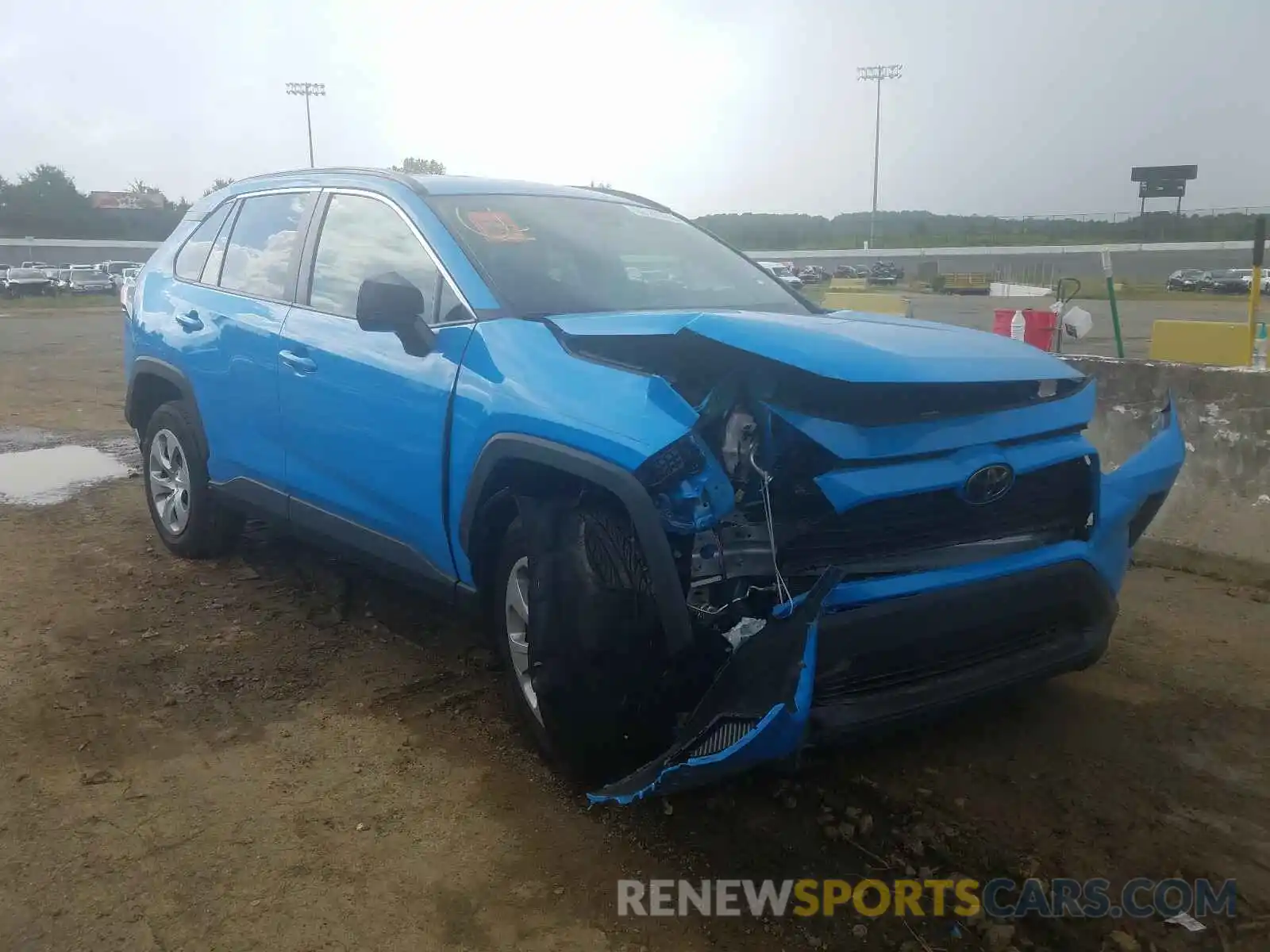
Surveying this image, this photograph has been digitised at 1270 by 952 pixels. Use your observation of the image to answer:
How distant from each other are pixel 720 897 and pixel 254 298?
10.5 feet

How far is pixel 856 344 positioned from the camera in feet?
9.18

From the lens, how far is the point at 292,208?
4547 mm

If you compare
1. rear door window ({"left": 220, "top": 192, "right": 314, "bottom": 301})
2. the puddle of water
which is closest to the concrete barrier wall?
rear door window ({"left": 220, "top": 192, "right": 314, "bottom": 301})

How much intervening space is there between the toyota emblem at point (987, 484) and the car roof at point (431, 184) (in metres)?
2.23

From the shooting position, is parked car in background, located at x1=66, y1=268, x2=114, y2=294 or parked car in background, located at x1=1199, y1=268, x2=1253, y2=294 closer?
parked car in background, located at x1=1199, y1=268, x2=1253, y2=294

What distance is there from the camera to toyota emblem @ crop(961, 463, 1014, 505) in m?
2.75

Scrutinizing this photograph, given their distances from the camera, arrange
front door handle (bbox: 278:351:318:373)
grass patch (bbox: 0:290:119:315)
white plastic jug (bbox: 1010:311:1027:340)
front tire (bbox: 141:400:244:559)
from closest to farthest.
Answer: front door handle (bbox: 278:351:318:373)
front tire (bbox: 141:400:244:559)
white plastic jug (bbox: 1010:311:1027:340)
grass patch (bbox: 0:290:119:315)

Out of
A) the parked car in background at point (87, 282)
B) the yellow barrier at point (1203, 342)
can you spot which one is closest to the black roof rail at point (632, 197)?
the yellow barrier at point (1203, 342)

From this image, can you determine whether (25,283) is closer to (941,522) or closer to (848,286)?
(848,286)

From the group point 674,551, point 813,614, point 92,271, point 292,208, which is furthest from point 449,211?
point 92,271

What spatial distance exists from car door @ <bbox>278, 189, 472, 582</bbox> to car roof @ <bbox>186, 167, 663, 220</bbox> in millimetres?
104

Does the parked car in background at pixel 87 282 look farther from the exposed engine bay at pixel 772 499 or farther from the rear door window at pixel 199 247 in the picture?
the exposed engine bay at pixel 772 499

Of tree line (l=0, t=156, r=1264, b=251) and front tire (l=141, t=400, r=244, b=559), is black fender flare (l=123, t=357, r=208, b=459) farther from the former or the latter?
tree line (l=0, t=156, r=1264, b=251)

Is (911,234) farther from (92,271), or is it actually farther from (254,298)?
(254,298)
